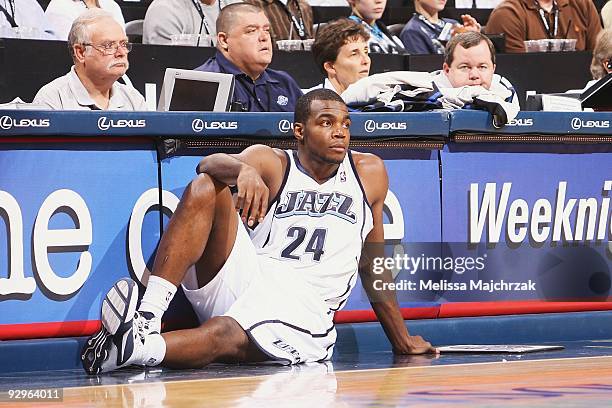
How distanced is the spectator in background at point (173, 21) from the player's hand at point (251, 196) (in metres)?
3.86

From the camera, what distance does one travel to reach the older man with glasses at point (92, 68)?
22.1 ft

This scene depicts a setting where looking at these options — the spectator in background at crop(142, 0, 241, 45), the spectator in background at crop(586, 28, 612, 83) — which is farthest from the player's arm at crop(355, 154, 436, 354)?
the spectator in background at crop(142, 0, 241, 45)

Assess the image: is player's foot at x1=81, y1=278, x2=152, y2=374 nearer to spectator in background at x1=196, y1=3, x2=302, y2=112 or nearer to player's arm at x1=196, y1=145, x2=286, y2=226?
player's arm at x1=196, y1=145, x2=286, y2=226

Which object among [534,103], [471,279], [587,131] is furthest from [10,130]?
[534,103]

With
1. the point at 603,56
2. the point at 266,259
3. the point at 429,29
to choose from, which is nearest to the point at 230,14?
the point at 266,259

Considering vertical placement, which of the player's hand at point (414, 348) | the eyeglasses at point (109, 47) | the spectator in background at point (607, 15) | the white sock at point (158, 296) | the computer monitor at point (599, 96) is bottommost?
the player's hand at point (414, 348)

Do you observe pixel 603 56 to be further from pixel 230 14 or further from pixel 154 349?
pixel 154 349

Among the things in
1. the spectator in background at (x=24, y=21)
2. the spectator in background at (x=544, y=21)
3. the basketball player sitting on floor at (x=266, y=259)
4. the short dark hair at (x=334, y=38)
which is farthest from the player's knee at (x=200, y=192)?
the spectator in background at (x=544, y=21)

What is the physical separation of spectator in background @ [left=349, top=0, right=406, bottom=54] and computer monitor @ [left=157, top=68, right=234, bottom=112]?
3375mm

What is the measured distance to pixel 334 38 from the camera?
778cm

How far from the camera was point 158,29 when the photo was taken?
29.9 feet

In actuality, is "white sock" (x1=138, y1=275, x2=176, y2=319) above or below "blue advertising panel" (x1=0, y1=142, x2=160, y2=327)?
below

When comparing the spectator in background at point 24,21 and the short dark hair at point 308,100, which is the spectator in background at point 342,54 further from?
the spectator in background at point 24,21

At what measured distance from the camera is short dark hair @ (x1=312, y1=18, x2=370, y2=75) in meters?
7.79
